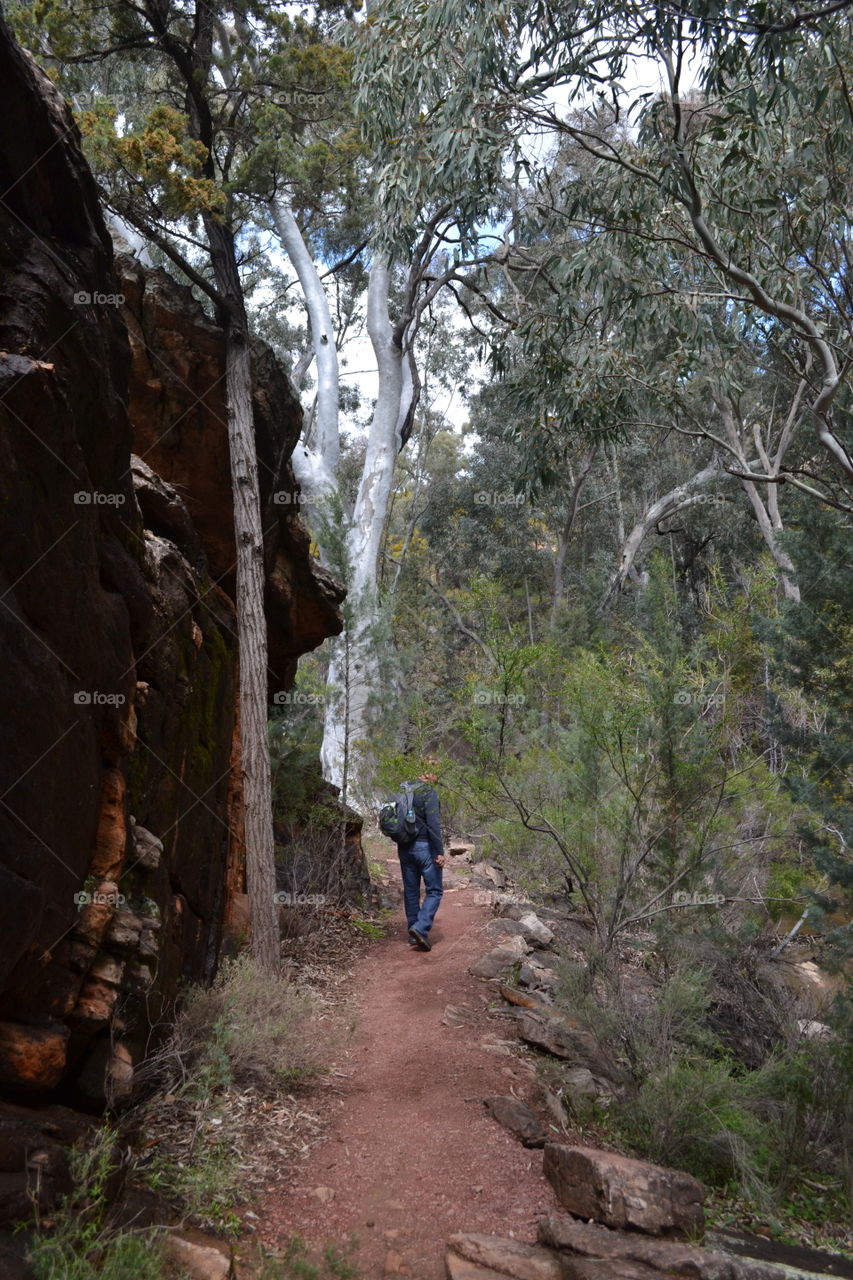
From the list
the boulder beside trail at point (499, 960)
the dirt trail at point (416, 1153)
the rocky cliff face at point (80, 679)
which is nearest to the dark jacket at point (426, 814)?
the boulder beside trail at point (499, 960)

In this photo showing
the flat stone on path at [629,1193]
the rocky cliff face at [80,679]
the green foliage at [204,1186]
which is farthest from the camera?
the flat stone on path at [629,1193]

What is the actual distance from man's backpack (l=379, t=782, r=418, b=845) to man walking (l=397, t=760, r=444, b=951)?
0.04m

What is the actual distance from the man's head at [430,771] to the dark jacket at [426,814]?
81 mm

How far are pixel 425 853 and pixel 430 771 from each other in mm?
687

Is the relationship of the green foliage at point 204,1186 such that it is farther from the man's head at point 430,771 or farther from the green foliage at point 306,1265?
the man's head at point 430,771

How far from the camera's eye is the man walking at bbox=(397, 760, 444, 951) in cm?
785

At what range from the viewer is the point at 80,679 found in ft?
12.7

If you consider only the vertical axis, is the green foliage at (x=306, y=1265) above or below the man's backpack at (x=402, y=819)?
below

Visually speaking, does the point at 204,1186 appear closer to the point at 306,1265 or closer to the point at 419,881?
the point at 306,1265

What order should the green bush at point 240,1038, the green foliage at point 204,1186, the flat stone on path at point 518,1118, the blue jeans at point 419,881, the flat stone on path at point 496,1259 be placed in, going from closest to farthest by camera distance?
the flat stone on path at point 496,1259 → the green foliage at point 204,1186 → the green bush at point 240,1038 → the flat stone on path at point 518,1118 → the blue jeans at point 419,881

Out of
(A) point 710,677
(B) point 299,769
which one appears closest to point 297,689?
(B) point 299,769

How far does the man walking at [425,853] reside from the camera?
7.85 meters

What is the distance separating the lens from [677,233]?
802 cm

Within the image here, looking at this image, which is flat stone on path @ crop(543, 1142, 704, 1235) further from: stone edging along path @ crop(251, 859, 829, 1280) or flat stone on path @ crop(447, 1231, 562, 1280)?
flat stone on path @ crop(447, 1231, 562, 1280)
